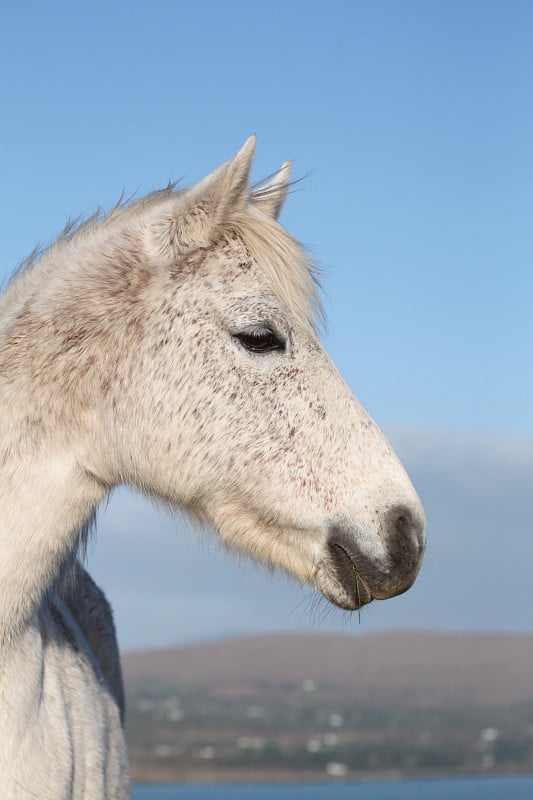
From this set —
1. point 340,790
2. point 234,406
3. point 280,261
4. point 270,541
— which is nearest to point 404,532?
point 270,541

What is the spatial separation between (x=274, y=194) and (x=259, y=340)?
0.92 metres

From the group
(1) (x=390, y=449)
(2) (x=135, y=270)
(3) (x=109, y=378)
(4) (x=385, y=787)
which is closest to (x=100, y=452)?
(3) (x=109, y=378)

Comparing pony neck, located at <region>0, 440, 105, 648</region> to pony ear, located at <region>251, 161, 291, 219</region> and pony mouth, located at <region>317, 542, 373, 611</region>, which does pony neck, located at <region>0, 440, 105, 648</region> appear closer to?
pony mouth, located at <region>317, 542, 373, 611</region>

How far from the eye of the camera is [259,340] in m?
3.48

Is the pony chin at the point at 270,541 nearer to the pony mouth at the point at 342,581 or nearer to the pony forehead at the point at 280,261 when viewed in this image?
the pony mouth at the point at 342,581

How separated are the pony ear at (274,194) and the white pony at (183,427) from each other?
1.05ft

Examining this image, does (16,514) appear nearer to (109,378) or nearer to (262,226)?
(109,378)

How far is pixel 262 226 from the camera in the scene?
368 centimetres

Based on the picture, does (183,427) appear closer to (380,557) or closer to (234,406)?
(234,406)

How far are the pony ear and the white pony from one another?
32 cm

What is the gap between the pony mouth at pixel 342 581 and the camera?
3342 mm

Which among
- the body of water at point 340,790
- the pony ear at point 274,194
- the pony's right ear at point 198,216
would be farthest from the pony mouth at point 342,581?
the body of water at point 340,790

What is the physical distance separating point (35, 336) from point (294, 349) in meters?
1.00

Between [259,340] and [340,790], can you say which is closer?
[259,340]
